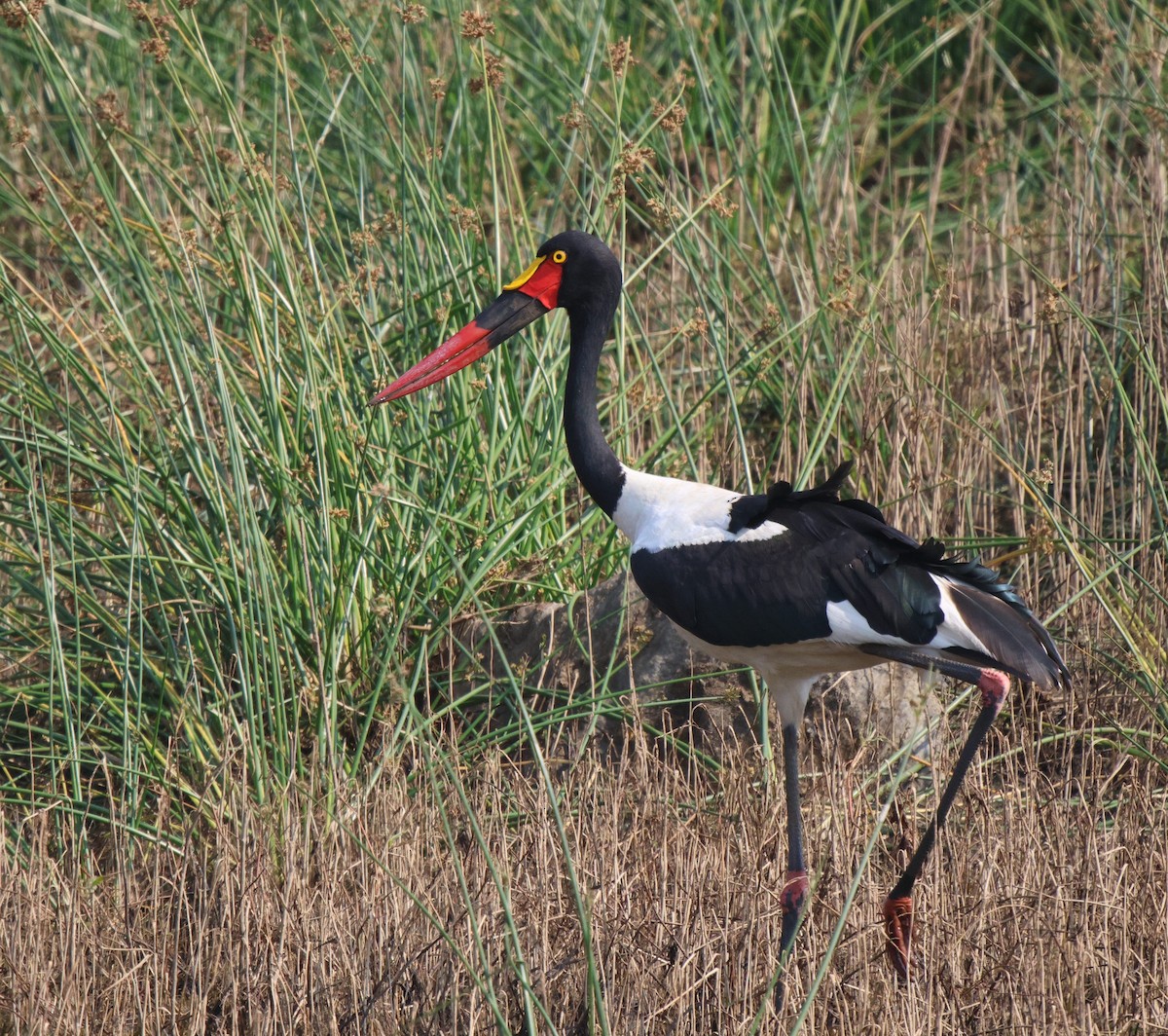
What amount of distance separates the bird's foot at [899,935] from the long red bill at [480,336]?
5.86ft

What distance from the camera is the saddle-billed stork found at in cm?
376

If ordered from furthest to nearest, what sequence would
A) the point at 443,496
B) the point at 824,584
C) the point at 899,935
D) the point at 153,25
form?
the point at 443,496
the point at 153,25
the point at 824,584
the point at 899,935

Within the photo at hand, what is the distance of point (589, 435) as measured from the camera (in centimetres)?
433

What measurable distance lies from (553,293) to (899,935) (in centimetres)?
193

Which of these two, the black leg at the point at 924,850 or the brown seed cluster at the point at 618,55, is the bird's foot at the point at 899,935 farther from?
the brown seed cluster at the point at 618,55

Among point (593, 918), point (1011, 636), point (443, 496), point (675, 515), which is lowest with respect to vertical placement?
point (593, 918)

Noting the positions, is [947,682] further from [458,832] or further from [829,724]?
[458,832]

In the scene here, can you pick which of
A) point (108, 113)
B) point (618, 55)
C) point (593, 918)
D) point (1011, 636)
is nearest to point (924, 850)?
point (1011, 636)

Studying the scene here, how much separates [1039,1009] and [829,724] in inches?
55.1

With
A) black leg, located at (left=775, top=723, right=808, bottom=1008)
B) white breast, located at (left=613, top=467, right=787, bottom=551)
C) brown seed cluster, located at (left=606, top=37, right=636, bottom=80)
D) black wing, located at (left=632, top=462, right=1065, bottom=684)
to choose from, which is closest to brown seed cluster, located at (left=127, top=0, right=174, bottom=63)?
brown seed cluster, located at (left=606, top=37, right=636, bottom=80)

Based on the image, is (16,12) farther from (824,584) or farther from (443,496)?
(824,584)

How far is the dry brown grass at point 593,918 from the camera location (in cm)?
328

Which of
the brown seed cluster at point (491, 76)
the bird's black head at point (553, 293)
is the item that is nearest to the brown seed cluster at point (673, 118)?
the bird's black head at point (553, 293)

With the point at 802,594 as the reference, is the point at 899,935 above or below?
below
